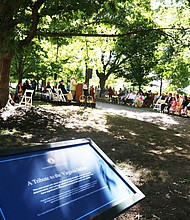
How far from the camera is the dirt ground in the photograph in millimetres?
4309

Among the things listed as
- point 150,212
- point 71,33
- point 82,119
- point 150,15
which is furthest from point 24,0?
point 150,15

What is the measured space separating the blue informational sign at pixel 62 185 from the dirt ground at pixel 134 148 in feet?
4.68

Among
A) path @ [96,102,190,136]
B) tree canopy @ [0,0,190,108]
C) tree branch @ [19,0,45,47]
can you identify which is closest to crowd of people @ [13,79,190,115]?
path @ [96,102,190,136]

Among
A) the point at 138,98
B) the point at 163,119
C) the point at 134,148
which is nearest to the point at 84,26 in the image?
the point at 134,148

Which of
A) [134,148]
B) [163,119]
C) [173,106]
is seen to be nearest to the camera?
[134,148]

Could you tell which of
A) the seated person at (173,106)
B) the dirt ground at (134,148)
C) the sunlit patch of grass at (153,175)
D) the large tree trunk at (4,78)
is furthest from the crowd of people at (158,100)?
the sunlit patch of grass at (153,175)

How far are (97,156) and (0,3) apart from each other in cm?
692

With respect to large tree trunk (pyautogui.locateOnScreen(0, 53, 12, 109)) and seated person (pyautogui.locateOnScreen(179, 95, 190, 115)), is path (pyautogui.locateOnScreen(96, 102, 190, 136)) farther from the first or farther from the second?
large tree trunk (pyautogui.locateOnScreen(0, 53, 12, 109))

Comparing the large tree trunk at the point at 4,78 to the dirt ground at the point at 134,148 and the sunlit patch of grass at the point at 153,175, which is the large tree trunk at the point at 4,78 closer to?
the dirt ground at the point at 134,148

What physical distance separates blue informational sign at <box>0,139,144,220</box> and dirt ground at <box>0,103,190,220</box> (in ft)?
4.68

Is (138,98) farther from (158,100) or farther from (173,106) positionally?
(173,106)

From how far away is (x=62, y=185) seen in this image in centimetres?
236

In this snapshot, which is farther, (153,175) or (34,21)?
(34,21)

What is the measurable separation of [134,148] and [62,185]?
537 centimetres
